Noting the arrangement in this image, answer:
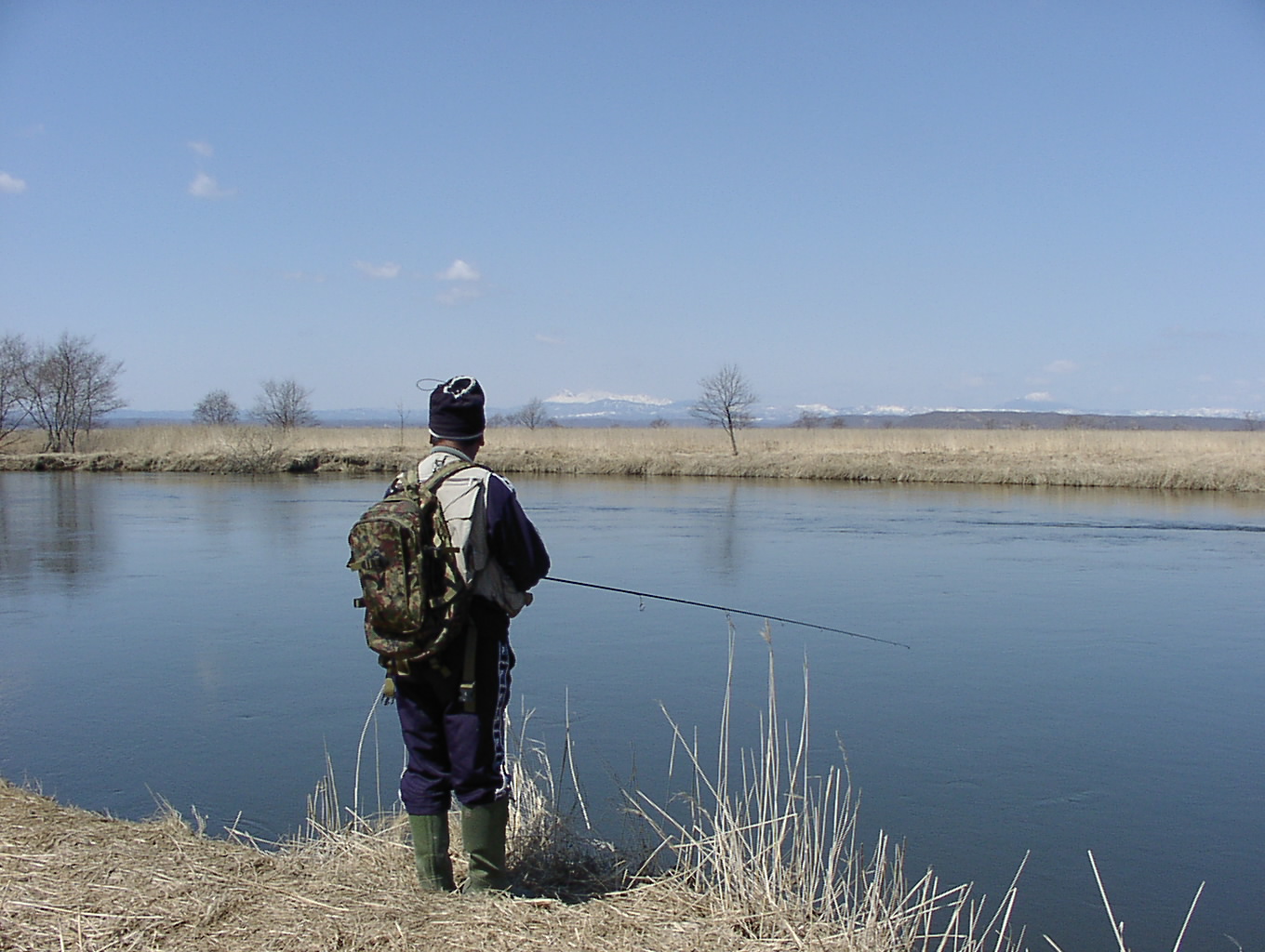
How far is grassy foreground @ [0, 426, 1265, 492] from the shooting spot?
26719 millimetres

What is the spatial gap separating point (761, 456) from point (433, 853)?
28.1 metres

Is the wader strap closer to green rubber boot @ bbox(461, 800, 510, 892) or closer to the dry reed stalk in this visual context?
green rubber boot @ bbox(461, 800, 510, 892)

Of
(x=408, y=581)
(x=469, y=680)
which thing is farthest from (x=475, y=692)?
(x=408, y=581)

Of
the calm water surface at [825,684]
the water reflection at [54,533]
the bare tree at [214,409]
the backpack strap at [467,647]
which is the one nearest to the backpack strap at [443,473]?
the backpack strap at [467,647]

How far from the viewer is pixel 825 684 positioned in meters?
7.09

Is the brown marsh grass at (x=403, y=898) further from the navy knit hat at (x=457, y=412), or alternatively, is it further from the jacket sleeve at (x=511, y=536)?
the navy knit hat at (x=457, y=412)

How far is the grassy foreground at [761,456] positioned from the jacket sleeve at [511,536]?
82.4ft

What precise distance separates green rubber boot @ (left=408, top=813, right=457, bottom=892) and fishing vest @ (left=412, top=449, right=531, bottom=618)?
0.63m

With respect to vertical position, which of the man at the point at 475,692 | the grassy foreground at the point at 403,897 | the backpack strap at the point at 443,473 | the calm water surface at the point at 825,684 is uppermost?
the backpack strap at the point at 443,473

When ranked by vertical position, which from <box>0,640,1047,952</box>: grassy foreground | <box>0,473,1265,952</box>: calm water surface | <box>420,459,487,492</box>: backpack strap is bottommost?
<box>0,473,1265,952</box>: calm water surface

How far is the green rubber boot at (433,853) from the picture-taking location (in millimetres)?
3137

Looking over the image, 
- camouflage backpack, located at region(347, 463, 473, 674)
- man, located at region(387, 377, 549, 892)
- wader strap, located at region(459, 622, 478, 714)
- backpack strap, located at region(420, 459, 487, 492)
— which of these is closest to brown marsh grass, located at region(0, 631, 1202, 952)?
man, located at region(387, 377, 549, 892)

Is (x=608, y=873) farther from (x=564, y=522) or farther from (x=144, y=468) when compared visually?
(x=144, y=468)

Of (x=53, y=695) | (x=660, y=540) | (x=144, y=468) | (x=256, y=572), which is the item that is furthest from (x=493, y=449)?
(x=53, y=695)
